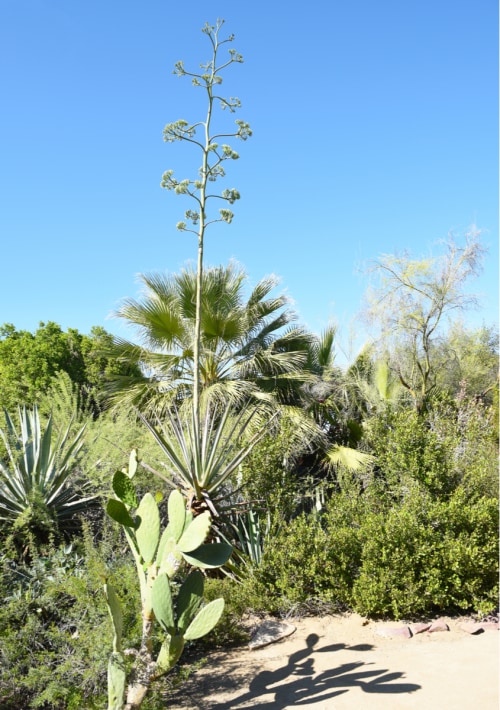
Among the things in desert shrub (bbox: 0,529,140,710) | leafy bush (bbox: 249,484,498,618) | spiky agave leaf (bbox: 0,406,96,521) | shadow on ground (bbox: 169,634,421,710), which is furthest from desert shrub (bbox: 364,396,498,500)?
spiky agave leaf (bbox: 0,406,96,521)

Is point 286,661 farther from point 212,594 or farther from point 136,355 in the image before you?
point 136,355

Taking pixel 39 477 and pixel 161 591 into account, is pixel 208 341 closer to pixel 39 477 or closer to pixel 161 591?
pixel 39 477

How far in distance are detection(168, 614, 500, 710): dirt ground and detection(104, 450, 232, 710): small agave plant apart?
814 mm

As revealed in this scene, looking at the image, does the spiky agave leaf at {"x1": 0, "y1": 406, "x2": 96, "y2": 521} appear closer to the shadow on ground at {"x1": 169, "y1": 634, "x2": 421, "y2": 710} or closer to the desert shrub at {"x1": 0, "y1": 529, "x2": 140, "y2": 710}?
the desert shrub at {"x1": 0, "y1": 529, "x2": 140, "y2": 710}

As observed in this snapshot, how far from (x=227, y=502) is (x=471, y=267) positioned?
6.92m

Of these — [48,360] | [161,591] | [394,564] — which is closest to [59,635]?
[161,591]

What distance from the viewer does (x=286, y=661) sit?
4574 millimetres

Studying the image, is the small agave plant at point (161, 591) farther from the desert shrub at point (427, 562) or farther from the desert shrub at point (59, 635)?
the desert shrub at point (427, 562)

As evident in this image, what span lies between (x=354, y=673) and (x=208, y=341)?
264 inches

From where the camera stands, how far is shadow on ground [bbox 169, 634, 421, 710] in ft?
12.7

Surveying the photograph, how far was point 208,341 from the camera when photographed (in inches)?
400

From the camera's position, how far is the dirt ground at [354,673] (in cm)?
379

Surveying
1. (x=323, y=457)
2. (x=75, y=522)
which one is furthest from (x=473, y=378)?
(x=75, y=522)

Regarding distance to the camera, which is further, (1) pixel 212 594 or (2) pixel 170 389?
(2) pixel 170 389
